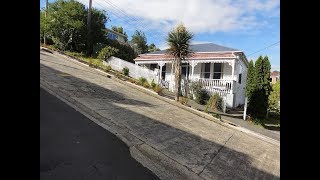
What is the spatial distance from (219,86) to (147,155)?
16.8m

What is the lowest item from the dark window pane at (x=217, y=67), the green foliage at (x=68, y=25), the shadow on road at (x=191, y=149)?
the shadow on road at (x=191, y=149)

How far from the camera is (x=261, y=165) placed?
30.3 ft

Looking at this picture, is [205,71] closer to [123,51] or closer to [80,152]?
[123,51]

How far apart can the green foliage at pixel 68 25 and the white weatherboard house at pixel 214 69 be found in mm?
6886

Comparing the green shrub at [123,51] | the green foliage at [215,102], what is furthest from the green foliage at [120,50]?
the green foliage at [215,102]

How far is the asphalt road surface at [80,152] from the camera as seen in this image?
5.64m

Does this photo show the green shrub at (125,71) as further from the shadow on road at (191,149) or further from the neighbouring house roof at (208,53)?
the shadow on road at (191,149)

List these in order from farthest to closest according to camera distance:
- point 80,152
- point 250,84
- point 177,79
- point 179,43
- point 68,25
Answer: point 68,25 → point 250,84 → point 179,43 → point 177,79 → point 80,152

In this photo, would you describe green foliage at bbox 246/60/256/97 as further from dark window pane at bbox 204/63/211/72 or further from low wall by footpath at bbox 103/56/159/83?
low wall by footpath at bbox 103/56/159/83

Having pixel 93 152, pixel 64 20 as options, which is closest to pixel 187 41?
pixel 93 152

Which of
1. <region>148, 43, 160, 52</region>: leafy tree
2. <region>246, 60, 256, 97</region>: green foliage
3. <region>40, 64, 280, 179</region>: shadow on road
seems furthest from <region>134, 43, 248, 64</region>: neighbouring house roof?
<region>148, 43, 160, 52</region>: leafy tree

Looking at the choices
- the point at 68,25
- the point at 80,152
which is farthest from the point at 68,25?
the point at 80,152

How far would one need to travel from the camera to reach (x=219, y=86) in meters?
23.7
